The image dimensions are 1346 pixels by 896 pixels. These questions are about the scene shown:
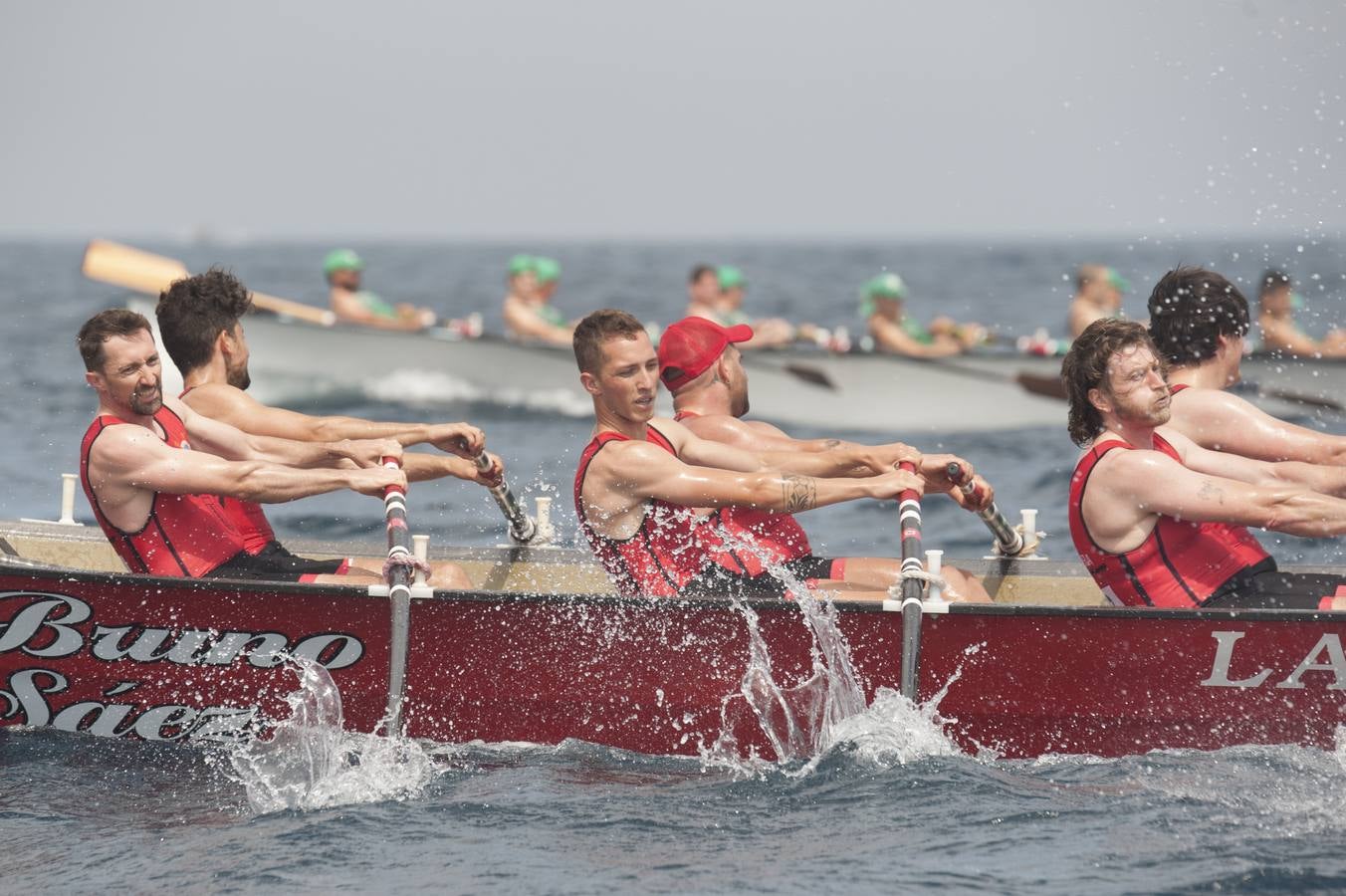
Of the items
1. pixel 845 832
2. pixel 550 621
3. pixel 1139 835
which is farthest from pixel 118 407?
pixel 1139 835

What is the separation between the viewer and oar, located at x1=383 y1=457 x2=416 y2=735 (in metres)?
6.52

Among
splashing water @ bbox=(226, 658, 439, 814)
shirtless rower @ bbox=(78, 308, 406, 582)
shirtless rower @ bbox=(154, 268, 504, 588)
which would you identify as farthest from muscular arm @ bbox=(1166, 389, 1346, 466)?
splashing water @ bbox=(226, 658, 439, 814)

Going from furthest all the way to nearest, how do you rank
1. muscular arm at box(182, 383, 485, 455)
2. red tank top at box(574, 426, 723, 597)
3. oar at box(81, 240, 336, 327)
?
oar at box(81, 240, 336, 327) < muscular arm at box(182, 383, 485, 455) < red tank top at box(574, 426, 723, 597)

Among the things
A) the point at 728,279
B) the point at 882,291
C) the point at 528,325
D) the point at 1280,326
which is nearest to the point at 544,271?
the point at 528,325

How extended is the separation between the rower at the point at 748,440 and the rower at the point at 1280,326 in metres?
9.39

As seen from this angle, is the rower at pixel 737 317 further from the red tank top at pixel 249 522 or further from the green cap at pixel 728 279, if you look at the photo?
the red tank top at pixel 249 522

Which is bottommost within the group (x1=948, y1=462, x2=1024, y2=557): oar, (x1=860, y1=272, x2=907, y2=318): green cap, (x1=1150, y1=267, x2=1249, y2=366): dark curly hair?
(x1=948, y1=462, x2=1024, y2=557): oar

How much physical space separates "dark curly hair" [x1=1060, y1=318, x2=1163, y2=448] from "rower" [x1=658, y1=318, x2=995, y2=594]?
0.73m

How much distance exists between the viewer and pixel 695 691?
686cm

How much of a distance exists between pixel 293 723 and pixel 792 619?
2.04 metres

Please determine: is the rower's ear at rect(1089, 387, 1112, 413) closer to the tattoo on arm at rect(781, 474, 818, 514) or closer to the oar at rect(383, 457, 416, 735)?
the tattoo on arm at rect(781, 474, 818, 514)

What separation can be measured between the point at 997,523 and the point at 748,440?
1.35 meters

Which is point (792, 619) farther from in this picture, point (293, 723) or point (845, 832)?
point (293, 723)

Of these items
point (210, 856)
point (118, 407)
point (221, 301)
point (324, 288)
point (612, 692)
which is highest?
point (324, 288)
